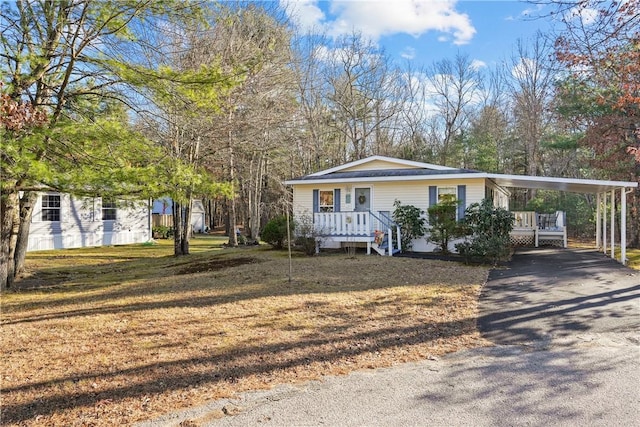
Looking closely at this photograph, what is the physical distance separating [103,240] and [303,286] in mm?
16767

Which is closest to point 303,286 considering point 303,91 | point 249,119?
point 249,119

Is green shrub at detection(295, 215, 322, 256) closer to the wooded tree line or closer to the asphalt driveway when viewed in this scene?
the wooded tree line

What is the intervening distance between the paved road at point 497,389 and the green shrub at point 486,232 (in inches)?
211

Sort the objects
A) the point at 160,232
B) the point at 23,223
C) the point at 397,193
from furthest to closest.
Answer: the point at 160,232 → the point at 397,193 → the point at 23,223

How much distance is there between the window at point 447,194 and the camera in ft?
48.7

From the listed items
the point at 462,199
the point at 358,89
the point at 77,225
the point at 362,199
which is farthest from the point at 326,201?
the point at 358,89

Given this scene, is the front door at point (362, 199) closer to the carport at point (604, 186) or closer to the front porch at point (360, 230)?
the front porch at point (360, 230)

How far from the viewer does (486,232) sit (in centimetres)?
1311

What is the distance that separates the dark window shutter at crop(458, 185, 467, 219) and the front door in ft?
10.7

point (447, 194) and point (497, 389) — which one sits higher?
point (447, 194)

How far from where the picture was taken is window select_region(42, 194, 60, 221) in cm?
1875

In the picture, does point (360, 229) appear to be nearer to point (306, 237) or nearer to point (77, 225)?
point (306, 237)

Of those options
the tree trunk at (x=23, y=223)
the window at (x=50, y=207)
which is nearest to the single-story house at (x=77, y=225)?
the window at (x=50, y=207)

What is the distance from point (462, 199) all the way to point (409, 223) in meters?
2.02
